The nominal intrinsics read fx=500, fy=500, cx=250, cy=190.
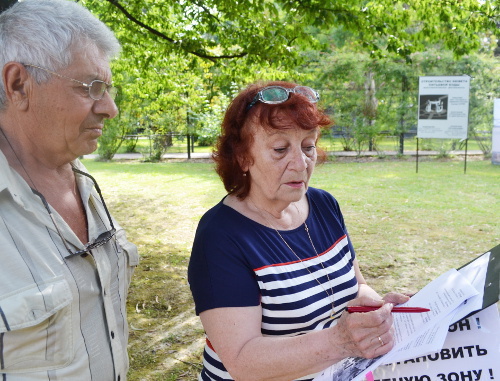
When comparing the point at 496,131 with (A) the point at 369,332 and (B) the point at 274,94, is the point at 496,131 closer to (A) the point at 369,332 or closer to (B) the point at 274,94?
(B) the point at 274,94

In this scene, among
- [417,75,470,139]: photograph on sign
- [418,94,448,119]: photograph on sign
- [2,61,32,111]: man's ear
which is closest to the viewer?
[2,61,32,111]: man's ear

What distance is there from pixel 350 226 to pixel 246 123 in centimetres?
628

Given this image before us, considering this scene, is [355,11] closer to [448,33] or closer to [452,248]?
[448,33]

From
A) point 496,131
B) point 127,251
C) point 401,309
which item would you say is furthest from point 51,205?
point 496,131

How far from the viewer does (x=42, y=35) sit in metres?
1.58

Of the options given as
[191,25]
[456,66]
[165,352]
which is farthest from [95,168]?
[165,352]

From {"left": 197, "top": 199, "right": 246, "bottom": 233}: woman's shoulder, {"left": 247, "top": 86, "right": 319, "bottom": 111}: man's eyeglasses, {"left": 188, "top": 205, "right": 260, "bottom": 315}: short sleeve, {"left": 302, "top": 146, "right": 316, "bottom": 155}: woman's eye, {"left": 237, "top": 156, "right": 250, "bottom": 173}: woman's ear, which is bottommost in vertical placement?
{"left": 188, "top": 205, "right": 260, "bottom": 315}: short sleeve

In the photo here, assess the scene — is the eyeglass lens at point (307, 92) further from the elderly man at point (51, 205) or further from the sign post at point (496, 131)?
the sign post at point (496, 131)

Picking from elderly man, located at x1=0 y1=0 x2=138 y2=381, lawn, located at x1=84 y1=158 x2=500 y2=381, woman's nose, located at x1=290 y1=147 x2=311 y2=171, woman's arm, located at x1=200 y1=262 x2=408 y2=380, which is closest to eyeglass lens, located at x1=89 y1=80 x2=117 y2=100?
elderly man, located at x1=0 y1=0 x2=138 y2=381

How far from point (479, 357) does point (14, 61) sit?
173 centimetres

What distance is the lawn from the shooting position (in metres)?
4.41

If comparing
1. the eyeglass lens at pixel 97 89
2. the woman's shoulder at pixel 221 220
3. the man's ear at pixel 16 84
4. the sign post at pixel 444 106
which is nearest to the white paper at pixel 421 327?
the woman's shoulder at pixel 221 220

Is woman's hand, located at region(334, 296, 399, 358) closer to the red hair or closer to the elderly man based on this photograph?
the red hair

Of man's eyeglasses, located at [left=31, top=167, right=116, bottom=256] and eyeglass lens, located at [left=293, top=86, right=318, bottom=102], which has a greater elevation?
eyeglass lens, located at [left=293, top=86, right=318, bottom=102]
